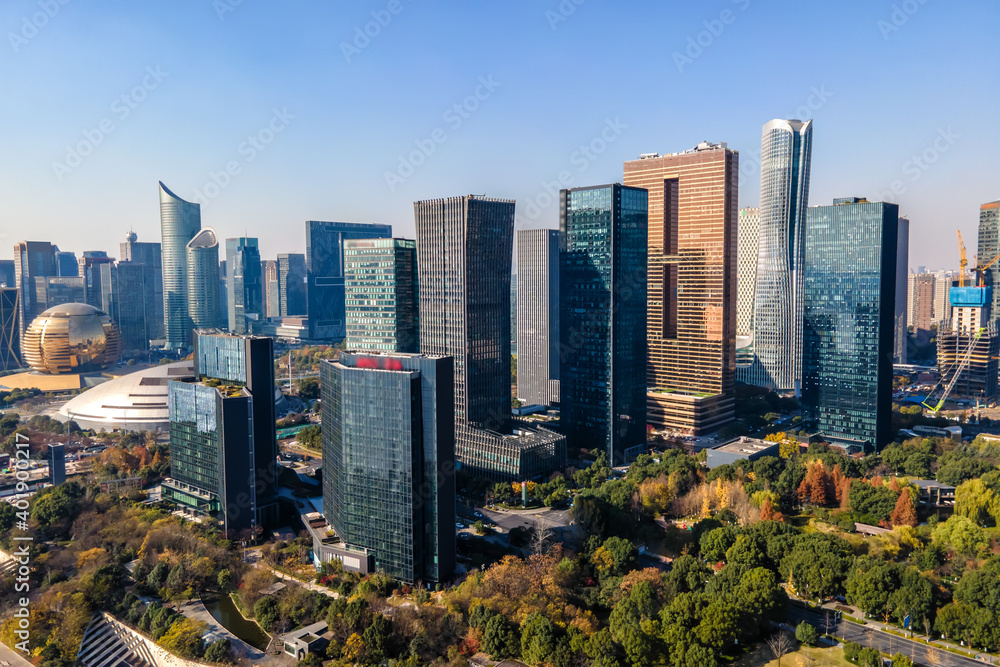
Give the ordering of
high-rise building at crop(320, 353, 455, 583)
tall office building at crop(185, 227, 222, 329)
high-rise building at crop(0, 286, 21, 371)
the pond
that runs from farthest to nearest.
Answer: tall office building at crop(185, 227, 222, 329)
high-rise building at crop(0, 286, 21, 371)
high-rise building at crop(320, 353, 455, 583)
the pond

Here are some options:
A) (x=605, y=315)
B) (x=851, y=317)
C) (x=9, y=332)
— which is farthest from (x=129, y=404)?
(x=851, y=317)

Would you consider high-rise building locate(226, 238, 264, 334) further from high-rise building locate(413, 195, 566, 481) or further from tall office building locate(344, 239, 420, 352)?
high-rise building locate(413, 195, 566, 481)

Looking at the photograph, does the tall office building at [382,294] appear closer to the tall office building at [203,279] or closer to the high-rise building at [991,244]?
the tall office building at [203,279]

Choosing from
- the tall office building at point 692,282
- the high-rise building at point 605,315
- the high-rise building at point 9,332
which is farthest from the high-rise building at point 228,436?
the high-rise building at point 9,332

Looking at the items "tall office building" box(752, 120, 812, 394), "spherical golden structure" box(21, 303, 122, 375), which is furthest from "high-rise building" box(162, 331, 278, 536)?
"tall office building" box(752, 120, 812, 394)

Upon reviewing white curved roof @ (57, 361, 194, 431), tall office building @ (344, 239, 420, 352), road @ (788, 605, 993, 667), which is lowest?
road @ (788, 605, 993, 667)

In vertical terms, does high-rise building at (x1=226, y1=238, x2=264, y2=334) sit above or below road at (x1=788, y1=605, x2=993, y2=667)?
above
